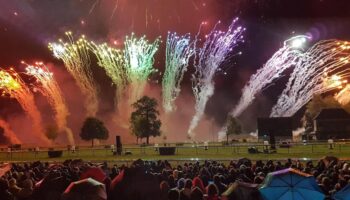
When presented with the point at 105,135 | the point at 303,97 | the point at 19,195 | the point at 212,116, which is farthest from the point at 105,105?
the point at 19,195

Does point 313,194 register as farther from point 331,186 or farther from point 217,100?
point 217,100

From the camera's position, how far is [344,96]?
331 feet

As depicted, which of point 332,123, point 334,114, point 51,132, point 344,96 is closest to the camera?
point 332,123

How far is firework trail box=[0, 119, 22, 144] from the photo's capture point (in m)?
97.4

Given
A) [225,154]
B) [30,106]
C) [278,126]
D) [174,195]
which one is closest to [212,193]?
[174,195]

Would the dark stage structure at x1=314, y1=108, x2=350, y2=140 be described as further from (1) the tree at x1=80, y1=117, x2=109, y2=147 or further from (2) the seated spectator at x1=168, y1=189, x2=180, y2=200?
(2) the seated spectator at x1=168, y1=189, x2=180, y2=200

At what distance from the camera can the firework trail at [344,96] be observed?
325 feet

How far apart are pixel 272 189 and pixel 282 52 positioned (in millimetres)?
53543

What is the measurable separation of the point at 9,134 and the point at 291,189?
9460cm

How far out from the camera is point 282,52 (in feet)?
207

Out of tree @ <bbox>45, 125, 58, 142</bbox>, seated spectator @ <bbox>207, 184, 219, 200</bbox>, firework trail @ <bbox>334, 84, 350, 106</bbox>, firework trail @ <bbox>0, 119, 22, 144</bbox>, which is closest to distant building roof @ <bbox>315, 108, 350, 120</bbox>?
firework trail @ <bbox>334, 84, 350, 106</bbox>

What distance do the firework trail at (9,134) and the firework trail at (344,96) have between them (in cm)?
7041

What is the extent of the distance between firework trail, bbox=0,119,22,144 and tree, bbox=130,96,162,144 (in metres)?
27.4

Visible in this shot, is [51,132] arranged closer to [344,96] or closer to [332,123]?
[332,123]
